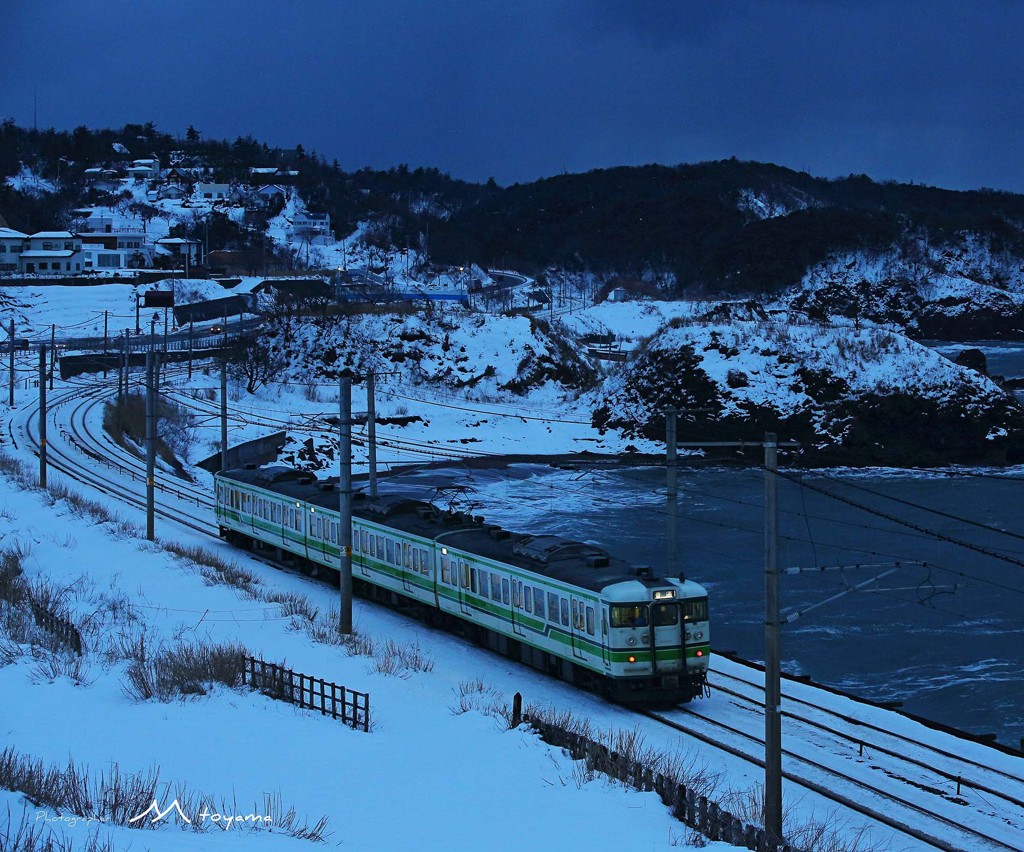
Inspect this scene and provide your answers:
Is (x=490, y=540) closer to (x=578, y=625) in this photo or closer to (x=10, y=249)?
(x=578, y=625)

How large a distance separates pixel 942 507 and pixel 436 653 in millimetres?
33182

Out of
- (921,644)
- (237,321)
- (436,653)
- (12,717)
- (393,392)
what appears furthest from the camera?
(237,321)

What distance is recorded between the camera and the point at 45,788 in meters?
13.8

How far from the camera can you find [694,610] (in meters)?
23.5

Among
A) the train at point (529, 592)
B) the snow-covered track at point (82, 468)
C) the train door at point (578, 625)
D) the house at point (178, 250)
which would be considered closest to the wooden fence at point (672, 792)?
the train at point (529, 592)

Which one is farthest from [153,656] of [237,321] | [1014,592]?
[237,321]

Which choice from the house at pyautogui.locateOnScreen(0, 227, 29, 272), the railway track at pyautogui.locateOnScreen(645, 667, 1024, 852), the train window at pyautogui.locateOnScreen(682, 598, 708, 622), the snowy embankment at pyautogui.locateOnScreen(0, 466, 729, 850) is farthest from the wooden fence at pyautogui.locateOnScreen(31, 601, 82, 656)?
the house at pyautogui.locateOnScreen(0, 227, 29, 272)

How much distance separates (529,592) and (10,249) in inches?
5396

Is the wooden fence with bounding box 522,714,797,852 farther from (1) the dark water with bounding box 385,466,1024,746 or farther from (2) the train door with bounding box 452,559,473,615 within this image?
(2) the train door with bounding box 452,559,473,615

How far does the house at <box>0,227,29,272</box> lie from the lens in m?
144

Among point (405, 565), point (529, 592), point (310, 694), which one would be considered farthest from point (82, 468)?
point (310, 694)

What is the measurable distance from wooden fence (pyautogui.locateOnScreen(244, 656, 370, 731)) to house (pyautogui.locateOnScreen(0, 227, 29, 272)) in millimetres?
136105

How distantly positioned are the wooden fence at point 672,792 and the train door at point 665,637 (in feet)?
13.1

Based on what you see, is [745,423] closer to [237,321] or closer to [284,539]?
[284,539]
